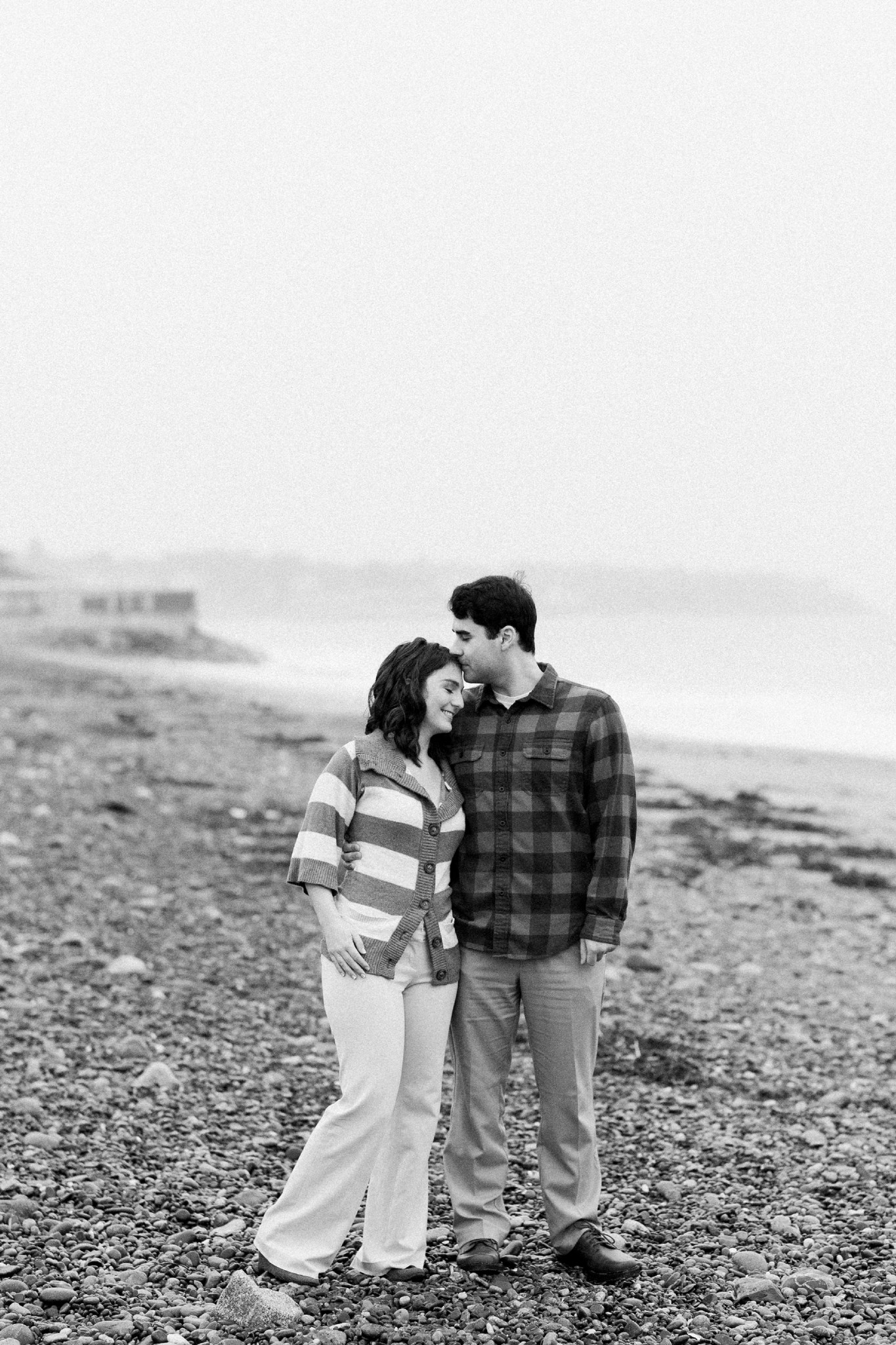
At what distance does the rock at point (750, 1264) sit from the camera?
486 cm

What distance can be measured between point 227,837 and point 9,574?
92.0 metres

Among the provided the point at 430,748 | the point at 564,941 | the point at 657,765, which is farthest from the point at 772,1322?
the point at 657,765

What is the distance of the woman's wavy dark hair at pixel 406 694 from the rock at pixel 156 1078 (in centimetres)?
286

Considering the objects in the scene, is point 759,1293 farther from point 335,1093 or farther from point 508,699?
point 335,1093

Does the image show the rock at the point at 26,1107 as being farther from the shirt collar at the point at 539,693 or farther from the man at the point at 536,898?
the shirt collar at the point at 539,693

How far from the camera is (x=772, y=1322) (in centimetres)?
449

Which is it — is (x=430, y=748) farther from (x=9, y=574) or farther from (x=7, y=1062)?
(x=9, y=574)

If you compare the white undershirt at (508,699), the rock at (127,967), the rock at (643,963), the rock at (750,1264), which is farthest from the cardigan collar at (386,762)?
the rock at (643,963)

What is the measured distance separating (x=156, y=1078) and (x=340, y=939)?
107 inches

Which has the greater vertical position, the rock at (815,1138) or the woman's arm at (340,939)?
the woman's arm at (340,939)

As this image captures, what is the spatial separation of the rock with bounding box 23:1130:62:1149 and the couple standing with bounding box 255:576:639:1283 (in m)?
1.53

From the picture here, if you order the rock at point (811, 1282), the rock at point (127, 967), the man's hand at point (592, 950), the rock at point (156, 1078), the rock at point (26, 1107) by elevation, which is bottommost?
the rock at point (127, 967)

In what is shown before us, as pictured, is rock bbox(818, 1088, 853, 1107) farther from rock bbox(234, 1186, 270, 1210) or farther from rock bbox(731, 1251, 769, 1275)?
rock bbox(234, 1186, 270, 1210)

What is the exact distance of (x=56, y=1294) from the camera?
4.45 meters
